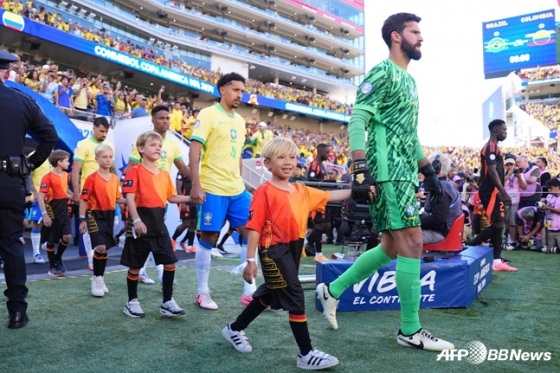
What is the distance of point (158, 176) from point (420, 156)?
7.44 ft

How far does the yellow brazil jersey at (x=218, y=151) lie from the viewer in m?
4.29

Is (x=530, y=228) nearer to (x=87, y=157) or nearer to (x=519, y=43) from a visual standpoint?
(x=87, y=157)

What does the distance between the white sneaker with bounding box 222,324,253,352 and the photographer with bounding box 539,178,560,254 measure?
805cm

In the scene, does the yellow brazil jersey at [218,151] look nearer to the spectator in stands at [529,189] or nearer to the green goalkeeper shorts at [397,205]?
the green goalkeeper shorts at [397,205]

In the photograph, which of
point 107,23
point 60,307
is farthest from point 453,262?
point 107,23

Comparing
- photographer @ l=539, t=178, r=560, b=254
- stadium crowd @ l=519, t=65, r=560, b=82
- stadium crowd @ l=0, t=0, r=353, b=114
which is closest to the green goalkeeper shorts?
photographer @ l=539, t=178, r=560, b=254

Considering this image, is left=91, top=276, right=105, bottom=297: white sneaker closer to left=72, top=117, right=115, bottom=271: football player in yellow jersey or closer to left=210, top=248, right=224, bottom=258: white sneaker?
left=72, top=117, right=115, bottom=271: football player in yellow jersey

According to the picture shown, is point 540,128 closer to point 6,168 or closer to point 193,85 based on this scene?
point 193,85

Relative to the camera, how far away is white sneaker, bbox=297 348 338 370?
8.45ft

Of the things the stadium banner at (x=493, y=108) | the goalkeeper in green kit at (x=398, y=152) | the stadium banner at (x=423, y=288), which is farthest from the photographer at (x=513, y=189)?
the stadium banner at (x=493, y=108)

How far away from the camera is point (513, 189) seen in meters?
10.2

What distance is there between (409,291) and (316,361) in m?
0.83

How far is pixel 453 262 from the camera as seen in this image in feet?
13.5

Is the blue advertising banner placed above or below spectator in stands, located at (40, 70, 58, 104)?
below
